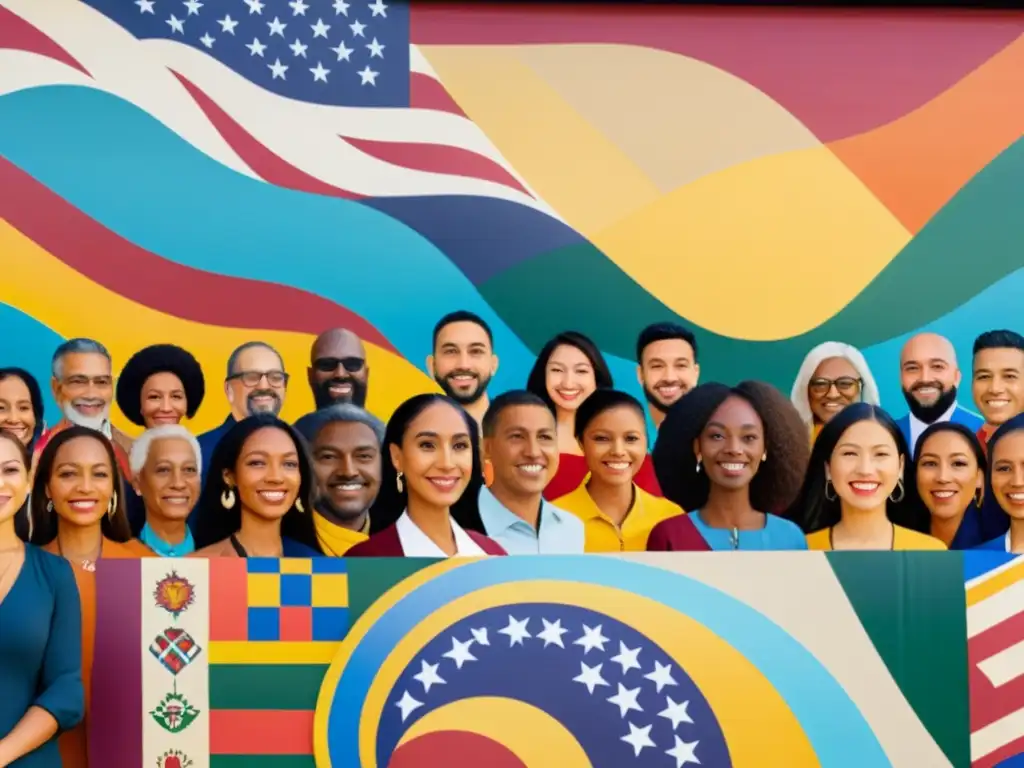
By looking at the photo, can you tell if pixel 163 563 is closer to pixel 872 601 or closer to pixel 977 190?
pixel 872 601

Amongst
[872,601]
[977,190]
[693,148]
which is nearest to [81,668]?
[872,601]

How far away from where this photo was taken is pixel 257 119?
4570mm

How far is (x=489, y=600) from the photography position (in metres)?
3.88

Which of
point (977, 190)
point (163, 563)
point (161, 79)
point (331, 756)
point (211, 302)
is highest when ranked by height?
point (161, 79)

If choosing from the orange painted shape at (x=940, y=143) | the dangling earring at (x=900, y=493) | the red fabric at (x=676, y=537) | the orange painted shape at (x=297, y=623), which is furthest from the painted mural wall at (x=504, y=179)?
the orange painted shape at (x=297, y=623)

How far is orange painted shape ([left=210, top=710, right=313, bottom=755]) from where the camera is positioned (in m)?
3.78

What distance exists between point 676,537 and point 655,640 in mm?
536

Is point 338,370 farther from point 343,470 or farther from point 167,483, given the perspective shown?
point 167,483

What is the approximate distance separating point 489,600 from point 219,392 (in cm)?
130

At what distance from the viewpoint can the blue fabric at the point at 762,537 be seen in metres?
4.28

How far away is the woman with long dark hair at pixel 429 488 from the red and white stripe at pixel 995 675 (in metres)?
1.54

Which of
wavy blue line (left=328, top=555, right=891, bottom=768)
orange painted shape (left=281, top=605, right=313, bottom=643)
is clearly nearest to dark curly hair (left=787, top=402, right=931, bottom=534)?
wavy blue line (left=328, top=555, right=891, bottom=768)

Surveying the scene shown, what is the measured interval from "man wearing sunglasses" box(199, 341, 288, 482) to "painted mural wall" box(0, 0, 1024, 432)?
5 cm

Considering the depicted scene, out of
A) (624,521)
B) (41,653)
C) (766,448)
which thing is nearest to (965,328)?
(766,448)
